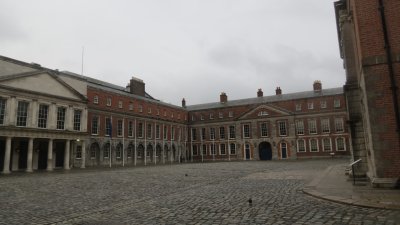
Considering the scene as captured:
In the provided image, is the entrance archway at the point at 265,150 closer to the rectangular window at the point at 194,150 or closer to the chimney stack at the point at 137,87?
the rectangular window at the point at 194,150

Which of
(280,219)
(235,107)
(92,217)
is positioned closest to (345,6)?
(280,219)

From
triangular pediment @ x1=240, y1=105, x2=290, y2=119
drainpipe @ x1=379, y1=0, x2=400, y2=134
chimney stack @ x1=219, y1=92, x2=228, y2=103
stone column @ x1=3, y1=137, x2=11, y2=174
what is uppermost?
chimney stack @ x1=219, y1=92, x2=228, y2=103

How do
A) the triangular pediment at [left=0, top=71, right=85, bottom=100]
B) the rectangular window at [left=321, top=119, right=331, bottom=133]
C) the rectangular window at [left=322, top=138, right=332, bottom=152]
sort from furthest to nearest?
1. the rectangular window at [left=321, top=119, right=331, bottom=133]
2. the rectangular window at [left=322, top=138, right=332, bottom=152]
3. the triangular pediment at [left=0, top=71, right=85, bottom=100]

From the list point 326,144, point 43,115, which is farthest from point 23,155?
point 326,144

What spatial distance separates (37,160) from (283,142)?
136ft

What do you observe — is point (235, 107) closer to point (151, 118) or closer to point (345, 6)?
point (151, 118)

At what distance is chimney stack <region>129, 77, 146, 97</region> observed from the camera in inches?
2116

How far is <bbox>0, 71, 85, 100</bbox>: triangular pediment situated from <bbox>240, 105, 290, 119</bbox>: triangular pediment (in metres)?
33.7

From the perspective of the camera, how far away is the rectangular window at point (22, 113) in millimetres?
30844

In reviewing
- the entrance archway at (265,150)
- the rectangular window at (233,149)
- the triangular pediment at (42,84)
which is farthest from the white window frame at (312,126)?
the triangular pediment at (42,84)

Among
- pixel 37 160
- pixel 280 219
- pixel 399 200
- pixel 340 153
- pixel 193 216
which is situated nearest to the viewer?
pixel 280 219

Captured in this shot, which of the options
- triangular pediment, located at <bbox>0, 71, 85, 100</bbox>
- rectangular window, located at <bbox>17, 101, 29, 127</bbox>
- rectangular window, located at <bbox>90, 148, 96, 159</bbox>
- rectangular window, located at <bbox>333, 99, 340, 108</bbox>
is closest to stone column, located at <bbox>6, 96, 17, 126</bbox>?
rectangular window, located at <bbox>17, 101, 29, 127</bbox>

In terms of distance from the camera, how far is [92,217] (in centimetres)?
802

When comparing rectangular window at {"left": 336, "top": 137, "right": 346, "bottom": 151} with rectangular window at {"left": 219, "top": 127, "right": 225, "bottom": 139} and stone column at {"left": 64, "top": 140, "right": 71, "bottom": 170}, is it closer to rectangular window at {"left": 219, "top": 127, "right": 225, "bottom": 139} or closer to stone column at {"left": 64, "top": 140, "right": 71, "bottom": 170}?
rectangular window at {"left": 219, "top": 127, "right": 225, "bottom": 139}
